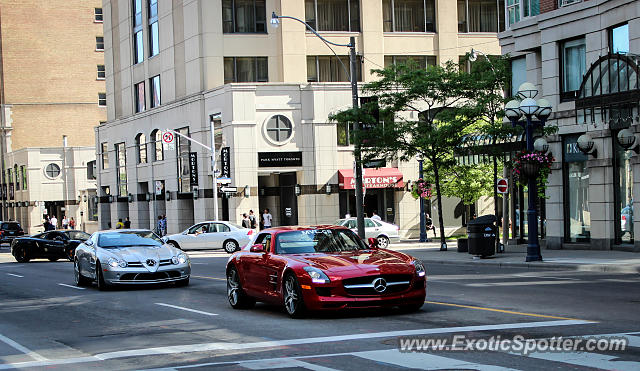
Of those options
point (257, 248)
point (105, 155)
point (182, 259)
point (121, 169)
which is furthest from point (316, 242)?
point (105, 155)

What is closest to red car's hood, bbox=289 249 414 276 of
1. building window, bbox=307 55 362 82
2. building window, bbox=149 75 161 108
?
building window, bbox=307 55 362 82

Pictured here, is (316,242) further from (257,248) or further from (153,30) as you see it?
(153,30)

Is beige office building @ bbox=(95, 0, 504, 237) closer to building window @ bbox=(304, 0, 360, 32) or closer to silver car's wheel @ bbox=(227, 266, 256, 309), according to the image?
building window @ bbox=(304, 0, 360, 32)

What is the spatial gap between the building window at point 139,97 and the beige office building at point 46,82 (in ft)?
84.3

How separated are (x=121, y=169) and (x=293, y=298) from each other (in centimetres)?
5743

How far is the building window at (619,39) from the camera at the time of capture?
27.6 meters

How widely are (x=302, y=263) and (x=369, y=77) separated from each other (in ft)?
140

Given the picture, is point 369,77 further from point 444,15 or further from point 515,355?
point 515,355

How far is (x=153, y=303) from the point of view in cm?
1703

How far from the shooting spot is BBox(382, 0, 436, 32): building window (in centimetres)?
5506

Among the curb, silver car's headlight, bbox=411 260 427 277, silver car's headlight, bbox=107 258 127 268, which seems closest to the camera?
silver car's headlight, bbox=411 260 427 277

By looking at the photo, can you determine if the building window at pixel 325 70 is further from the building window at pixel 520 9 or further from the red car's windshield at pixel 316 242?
the red car's windshield at pixel 316 242

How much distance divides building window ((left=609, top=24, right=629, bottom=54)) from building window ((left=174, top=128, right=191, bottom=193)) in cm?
3261

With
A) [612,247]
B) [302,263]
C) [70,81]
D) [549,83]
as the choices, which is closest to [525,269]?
[612,247]
